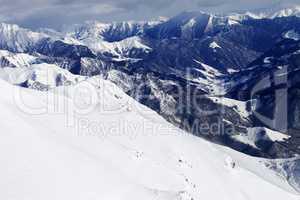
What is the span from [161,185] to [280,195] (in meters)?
42.3

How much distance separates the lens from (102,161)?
6400 centimetres

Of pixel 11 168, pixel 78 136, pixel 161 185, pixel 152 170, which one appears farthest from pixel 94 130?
pixel 11 168

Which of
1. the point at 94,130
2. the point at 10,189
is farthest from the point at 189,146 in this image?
the point at 10,189

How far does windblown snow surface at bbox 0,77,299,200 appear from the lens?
51469mm

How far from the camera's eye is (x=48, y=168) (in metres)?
53.2

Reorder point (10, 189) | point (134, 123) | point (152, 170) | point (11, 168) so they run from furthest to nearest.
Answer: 1. point (134, 123)
2. point (152, 170)
3. point (11, 168)
4. point (10, 189)

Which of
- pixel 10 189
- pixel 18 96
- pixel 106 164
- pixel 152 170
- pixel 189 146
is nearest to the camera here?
pixel 10 189

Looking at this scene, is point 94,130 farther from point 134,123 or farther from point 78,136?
point 134,123

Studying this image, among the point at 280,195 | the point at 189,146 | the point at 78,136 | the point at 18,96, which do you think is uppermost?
the point at 18,96

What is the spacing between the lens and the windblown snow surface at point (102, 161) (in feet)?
169

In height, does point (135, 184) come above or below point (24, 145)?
below

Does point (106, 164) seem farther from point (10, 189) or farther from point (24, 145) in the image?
point (10, 189)

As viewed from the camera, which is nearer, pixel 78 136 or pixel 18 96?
pixel 78 136

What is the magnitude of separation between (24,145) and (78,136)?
55.9 feet
